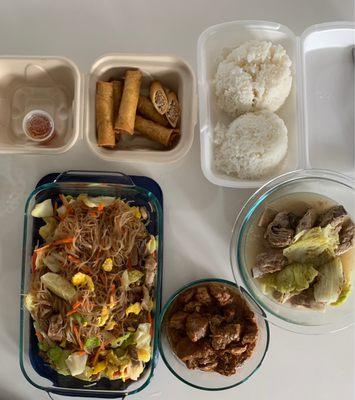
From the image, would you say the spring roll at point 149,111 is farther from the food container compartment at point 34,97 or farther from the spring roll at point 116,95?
the food container compartment at point 34,97

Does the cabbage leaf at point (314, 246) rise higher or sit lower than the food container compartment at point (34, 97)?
lower

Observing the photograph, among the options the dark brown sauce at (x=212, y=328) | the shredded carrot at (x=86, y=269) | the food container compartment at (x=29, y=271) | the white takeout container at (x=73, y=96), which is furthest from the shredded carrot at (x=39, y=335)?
the white takeout container at (x=73, y=96)

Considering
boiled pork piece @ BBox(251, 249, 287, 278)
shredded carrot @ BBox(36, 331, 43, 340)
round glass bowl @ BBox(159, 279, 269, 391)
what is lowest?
round glass bowl @ BBox(159, 279, 269, 391)

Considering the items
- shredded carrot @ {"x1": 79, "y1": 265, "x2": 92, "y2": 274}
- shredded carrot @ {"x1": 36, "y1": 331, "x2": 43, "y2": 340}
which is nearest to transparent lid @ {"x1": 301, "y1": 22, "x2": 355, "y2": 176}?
shredded carrot @ {"x1": 79, "y1": 265, "x2": 92, "y2": 274}

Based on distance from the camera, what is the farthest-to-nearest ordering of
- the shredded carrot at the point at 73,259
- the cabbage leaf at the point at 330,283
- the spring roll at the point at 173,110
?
the spring roll at the point at 173,110
the shredded carrot at the point at 73,259
the cabbage leaf at the point at 330,283

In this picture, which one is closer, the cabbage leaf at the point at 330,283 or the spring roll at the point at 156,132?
the cabbage leaf at the point at 330,283

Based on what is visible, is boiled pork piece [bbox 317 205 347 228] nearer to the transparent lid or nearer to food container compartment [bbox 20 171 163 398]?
the transparent lid
